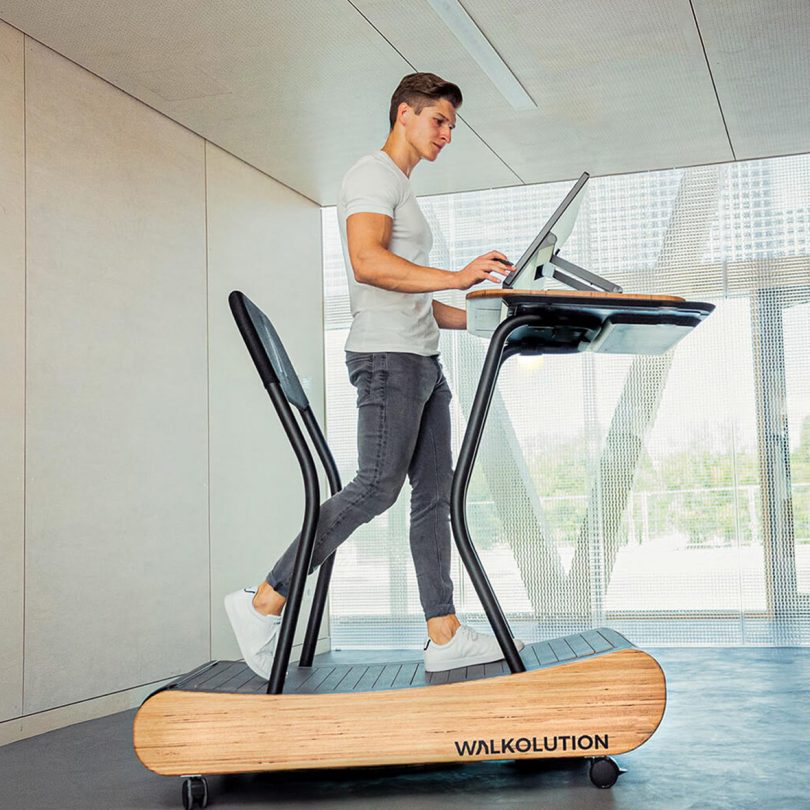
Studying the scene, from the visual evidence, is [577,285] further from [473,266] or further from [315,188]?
[315,188]

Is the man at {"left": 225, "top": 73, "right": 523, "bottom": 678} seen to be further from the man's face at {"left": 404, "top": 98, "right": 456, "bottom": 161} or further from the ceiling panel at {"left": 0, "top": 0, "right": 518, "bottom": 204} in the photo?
the ceiling panel at {"left": 0, "top": 0, "right": 518, "bottom": 204}

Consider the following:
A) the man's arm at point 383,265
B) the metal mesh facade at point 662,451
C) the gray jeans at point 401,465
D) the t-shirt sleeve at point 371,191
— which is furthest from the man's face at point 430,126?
the metal mesh facade at point 662,451

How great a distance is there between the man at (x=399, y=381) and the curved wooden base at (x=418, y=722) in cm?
21

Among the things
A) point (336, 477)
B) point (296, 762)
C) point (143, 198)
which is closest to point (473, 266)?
point (336, 477)

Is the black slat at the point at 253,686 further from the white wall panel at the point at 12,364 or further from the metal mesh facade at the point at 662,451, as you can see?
the metal mesh facade at the point at 662,451

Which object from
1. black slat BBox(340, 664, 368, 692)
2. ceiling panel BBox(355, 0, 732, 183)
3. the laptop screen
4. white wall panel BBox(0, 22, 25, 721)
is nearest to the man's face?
the laptop screen

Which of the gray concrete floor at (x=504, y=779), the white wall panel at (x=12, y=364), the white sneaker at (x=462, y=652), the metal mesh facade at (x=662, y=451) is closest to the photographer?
the gray concrete floor at (x=504, y=779)

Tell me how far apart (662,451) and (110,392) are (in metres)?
2.58

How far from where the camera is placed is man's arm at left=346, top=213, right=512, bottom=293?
225 cm

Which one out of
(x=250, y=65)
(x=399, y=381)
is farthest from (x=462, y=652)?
(x=250, y=65)

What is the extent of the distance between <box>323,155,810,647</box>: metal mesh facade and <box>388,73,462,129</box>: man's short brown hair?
2.56 m

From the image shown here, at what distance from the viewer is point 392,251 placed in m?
2.48

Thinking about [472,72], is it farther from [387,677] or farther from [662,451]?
[387,677]

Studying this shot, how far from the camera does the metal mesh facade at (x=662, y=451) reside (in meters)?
4.71
